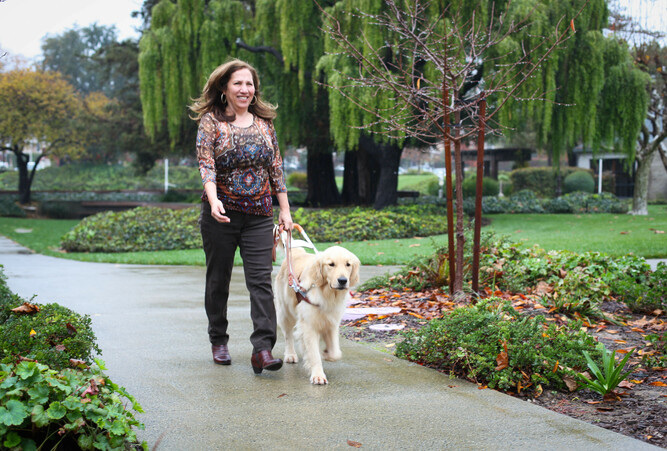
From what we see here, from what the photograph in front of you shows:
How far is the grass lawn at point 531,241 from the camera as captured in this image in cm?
1228

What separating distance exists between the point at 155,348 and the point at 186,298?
267cm

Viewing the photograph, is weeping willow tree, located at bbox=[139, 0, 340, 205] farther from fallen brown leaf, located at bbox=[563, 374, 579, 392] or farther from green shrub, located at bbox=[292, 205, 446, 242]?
fallen brown leaf, located at bbox=[563, 374, 579, 392]

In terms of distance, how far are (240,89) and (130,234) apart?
12.0 m

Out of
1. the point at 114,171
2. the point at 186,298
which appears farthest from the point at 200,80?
the point at 114,171

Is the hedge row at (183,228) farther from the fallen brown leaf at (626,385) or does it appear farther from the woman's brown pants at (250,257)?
the fallen brown leaf at (626,385)

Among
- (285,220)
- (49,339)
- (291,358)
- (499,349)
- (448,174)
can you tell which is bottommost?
(291,358)

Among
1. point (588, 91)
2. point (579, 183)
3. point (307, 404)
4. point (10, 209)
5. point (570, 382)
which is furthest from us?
point (579, 183)

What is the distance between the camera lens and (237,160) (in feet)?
14.9

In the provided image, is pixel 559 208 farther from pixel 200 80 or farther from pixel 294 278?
pixel 294 278

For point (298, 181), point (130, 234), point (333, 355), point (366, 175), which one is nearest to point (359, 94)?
point (130, 234)

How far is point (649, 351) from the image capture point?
4.95 meters

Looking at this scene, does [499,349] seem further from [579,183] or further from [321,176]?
[579,183]

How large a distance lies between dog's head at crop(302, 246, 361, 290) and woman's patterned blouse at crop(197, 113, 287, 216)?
1.88ft

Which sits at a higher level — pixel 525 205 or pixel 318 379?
pixel 525 205
